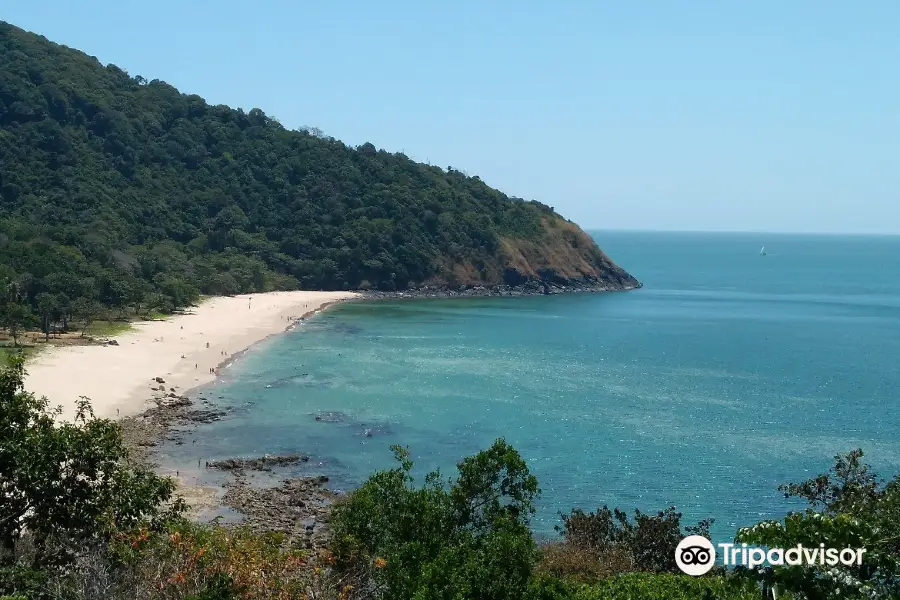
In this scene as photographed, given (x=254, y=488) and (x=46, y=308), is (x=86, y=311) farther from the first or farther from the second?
(x=254, y=488)

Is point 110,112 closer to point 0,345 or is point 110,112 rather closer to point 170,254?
point 170,254

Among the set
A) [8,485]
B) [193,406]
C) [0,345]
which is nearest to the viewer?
[8,485]

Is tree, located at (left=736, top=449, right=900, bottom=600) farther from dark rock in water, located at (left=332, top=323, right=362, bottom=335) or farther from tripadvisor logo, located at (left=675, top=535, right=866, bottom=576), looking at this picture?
dark rock in water, located at (left=332, top=323, right=362, bottom=335)

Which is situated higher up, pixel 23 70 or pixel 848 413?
pixel 23 70

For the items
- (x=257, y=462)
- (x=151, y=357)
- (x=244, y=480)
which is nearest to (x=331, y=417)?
(x=257, y=462)

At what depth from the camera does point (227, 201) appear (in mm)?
109125

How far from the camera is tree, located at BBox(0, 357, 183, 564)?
13.1 m

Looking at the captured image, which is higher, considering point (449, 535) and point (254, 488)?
point (449, 535)

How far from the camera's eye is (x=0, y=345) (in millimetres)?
48656

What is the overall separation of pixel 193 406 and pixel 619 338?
144ft

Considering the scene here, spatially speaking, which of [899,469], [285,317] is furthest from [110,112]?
[899,469]

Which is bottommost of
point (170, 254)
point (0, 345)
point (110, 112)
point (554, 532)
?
point (554, 532)

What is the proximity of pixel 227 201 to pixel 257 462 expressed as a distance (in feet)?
267

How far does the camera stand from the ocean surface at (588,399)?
33844 mm
